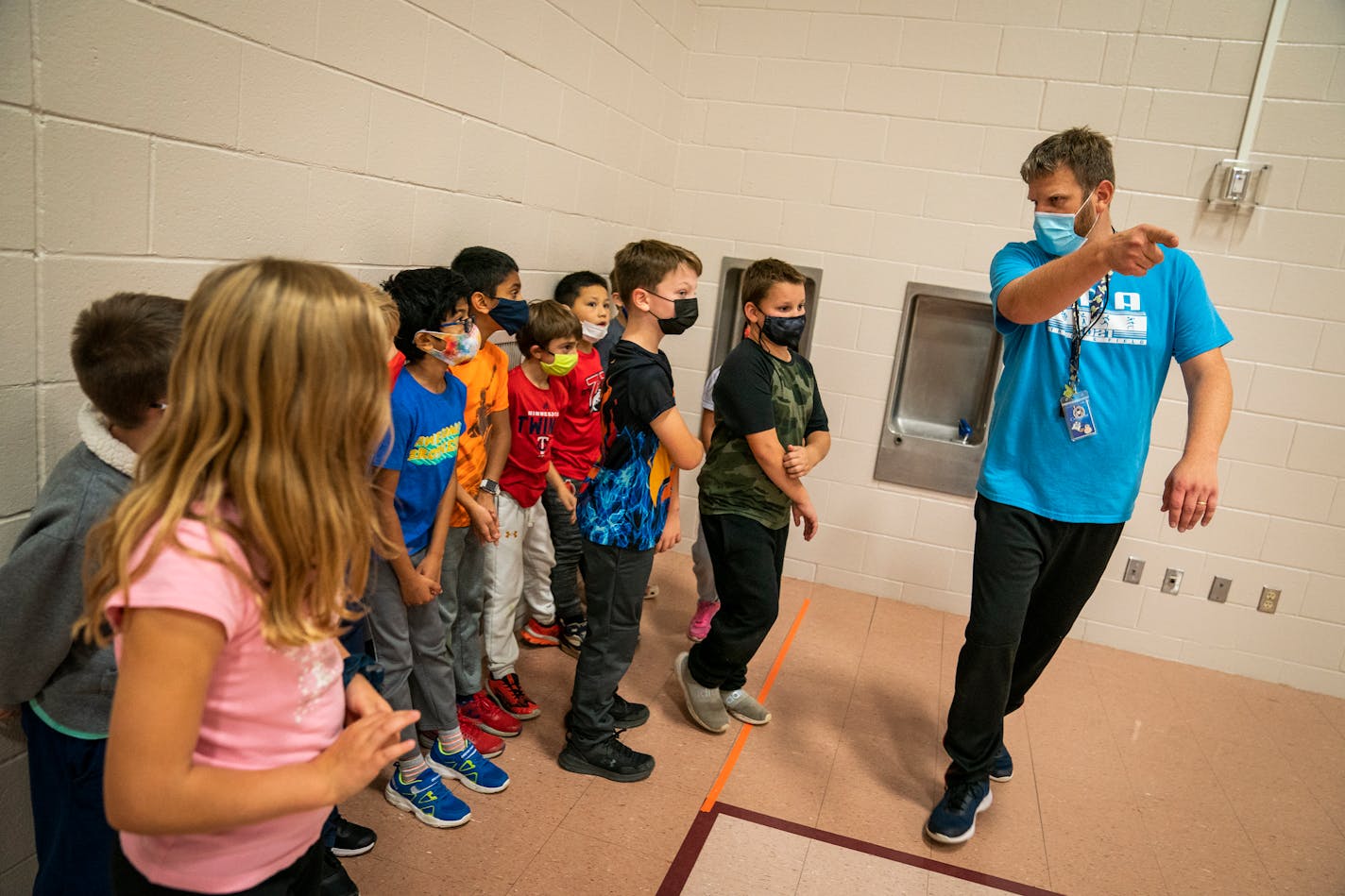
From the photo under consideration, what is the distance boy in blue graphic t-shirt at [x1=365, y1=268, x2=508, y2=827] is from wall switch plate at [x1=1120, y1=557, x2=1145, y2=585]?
9.94 ft

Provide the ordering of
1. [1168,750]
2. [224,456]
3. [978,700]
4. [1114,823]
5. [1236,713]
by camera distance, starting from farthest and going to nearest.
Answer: [1236,713]
[1168,750]
[1114,823]
[978,700]
[224,456]

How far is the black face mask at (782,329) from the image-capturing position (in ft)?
8.52

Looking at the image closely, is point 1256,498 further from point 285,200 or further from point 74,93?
point 74,93

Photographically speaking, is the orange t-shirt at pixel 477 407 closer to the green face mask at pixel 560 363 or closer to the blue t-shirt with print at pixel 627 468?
the green face mask at pixel 560 363

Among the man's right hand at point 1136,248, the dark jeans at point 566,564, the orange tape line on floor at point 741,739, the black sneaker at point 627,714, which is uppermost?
the man's right hand at point 1136,248

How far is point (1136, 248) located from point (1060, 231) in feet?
1.59

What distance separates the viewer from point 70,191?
1.51 metres

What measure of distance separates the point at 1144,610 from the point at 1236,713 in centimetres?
58

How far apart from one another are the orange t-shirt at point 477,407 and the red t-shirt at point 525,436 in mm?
202

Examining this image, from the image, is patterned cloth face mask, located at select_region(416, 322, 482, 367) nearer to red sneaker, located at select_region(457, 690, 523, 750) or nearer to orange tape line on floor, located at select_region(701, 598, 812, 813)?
red sneaker, located at select_region(457, 690, 523, 750)

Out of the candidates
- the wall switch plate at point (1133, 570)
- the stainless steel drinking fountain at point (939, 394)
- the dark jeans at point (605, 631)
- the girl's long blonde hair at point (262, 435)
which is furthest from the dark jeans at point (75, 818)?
the wall switch plate at point (1133, 570)

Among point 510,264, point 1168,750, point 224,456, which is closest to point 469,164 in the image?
point 510,264

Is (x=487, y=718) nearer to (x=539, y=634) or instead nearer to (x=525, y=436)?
(x=539, y=634)

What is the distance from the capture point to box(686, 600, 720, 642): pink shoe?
3.43m
